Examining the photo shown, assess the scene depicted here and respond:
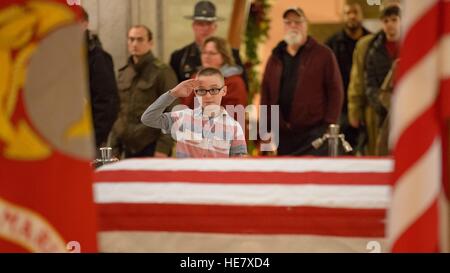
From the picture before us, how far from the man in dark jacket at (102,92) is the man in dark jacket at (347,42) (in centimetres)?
50

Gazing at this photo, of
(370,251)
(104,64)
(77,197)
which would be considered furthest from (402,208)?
(104,64)

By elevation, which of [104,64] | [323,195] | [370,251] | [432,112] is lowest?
[370,251]

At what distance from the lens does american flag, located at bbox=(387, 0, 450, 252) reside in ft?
5.20

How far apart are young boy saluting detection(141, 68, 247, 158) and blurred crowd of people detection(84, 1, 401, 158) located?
2 centimetres

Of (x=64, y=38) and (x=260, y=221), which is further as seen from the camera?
(x=260, y=221)

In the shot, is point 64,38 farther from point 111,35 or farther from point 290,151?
point 290,151

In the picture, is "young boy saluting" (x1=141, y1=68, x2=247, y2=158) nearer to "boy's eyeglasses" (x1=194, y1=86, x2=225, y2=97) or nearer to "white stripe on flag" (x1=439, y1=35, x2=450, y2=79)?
"boy's eyeglasses" (x1=194, y1=86, x2=225, y2=97)

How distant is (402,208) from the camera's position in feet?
5.32

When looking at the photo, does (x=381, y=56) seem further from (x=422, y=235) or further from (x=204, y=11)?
(x=422, y=235)

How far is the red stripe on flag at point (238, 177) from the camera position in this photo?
1.97m

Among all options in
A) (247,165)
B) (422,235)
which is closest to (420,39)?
(422,235)

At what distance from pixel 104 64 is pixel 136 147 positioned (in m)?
0.20

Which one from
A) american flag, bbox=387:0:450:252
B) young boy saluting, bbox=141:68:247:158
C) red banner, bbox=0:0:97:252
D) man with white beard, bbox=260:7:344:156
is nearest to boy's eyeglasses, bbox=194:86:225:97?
young boy saluting, bbox=141:68:247:158

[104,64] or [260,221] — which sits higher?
[104,64]
